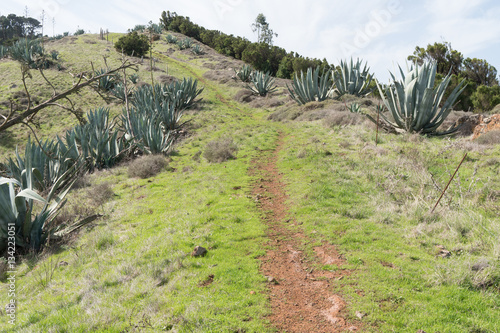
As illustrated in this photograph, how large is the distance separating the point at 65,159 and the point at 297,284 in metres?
6.54

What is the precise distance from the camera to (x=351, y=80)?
1997 cm

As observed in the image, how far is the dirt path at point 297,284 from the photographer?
353cm

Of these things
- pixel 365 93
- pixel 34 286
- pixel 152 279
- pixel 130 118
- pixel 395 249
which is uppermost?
pixel 365 93

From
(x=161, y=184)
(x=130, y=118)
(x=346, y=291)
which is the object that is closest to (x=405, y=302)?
(x=346, y=291)

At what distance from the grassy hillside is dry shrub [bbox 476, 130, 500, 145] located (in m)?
0.25

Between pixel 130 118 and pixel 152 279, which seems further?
pixel 130 118

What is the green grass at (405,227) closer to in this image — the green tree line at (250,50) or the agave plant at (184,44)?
the green tree line at (250,50)

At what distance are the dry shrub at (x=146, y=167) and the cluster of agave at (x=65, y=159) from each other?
3.56 feet

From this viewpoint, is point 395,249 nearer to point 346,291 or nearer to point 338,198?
point 346,291

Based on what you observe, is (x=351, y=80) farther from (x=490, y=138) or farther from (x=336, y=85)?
(x=490, y=138)

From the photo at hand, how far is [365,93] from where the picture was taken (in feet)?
68.9

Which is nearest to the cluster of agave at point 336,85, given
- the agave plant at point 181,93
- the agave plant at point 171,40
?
the agave plant at point 181,93

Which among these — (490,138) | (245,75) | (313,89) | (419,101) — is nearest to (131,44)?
(245,75)

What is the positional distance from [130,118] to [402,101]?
10996 mm
